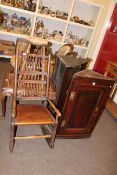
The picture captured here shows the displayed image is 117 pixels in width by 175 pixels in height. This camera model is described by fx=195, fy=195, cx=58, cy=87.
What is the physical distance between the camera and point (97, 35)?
4.50 metres

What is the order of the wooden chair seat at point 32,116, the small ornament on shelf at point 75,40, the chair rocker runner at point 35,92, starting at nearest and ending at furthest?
the wooden chair seat at point 32,116 < the chair rocker runner at point 35,92 < the small ornament on shelf at point 75,40

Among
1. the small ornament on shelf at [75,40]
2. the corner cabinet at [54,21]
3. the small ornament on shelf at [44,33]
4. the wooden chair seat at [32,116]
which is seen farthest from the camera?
the small ornament on shelf at [75,40]

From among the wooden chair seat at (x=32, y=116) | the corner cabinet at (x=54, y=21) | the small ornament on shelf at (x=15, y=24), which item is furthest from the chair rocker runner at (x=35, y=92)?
the small ornament on shelf at (x=15, y=24)

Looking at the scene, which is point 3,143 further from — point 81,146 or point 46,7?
point 46,7

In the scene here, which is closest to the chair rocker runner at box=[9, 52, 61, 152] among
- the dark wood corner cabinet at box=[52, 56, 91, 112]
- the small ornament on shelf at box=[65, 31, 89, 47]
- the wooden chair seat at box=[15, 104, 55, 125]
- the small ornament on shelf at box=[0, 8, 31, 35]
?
the wooden chair seat at box=[15, 104, 55, 125]

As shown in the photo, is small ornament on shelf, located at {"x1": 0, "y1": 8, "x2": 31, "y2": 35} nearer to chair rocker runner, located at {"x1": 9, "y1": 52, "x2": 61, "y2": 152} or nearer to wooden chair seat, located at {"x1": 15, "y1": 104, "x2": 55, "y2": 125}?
chair rocker runner, located at {"x1": 9, "y1": 52, "x2": 61, "y2": 152}

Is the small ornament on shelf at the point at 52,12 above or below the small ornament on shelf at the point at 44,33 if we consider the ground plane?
above

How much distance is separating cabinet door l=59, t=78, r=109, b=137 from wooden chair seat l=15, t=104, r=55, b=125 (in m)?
0.24

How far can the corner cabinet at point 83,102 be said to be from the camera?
2078 mm

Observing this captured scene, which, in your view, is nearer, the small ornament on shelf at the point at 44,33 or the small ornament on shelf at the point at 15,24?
the small ornament on shelf at the point at 15,24

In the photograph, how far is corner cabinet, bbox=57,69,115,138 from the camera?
2.08 m

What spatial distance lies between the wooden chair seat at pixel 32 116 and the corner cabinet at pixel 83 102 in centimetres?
23

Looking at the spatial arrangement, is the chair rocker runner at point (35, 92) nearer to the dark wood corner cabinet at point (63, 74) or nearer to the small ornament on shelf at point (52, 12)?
the dark wood corner cabinet at point (63, 74)

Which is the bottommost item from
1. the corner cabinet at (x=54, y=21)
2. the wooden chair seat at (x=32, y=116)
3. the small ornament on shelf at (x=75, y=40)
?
the wooden chair seat at (x=32, y=116)
